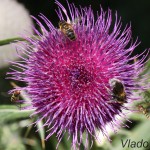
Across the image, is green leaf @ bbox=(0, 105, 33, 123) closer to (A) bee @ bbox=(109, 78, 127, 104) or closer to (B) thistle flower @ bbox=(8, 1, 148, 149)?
(B) thistle flower @ bbox=(8, 1, 148, 149)

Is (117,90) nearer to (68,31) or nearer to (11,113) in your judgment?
(68,31)

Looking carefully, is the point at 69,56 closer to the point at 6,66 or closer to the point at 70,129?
the point at 70,129

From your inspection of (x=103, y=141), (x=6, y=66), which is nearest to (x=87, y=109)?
(x=103, y=141)

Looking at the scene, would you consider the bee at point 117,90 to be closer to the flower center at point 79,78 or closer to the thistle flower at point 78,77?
the thistle flower at point 78,77

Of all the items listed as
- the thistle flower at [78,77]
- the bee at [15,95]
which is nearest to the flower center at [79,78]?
the thistle flower at [78,77]

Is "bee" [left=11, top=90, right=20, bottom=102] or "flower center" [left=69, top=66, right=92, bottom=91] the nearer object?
"flower center" [left=69, top=66, right=92, bottom=91]

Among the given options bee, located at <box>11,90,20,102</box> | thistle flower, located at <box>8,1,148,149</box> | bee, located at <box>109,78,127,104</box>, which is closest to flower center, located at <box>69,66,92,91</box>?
thistle flower, located at <box>8,1,148,149</box>

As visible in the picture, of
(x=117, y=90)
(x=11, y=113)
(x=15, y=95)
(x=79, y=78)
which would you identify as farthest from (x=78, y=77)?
(x=11, y=113)
